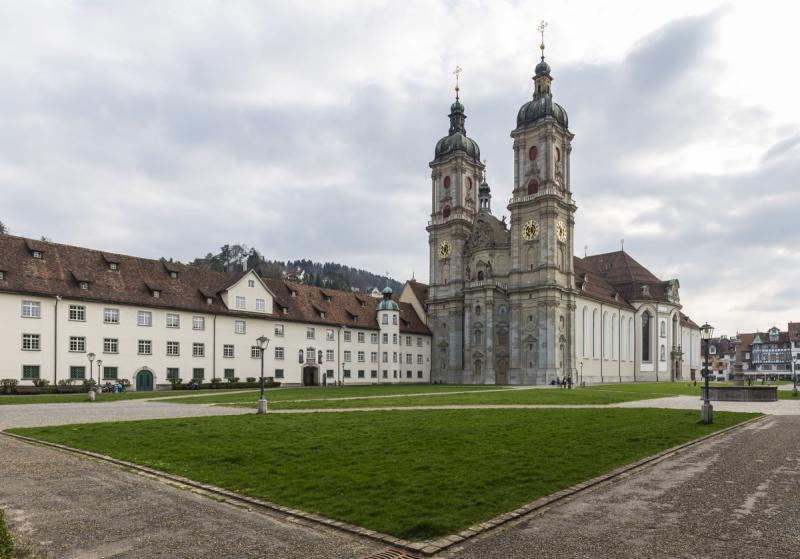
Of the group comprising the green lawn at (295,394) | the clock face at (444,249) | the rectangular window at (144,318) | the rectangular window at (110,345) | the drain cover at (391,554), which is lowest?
the green lawn at (295,394)

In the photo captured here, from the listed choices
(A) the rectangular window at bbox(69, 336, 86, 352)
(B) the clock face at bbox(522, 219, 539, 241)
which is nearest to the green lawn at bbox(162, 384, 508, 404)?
(A) the rectangular window at bbox(69, 336, 86, 352)

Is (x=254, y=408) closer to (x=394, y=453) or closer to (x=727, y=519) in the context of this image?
(x=394, y=453)

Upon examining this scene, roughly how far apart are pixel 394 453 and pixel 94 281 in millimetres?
45138

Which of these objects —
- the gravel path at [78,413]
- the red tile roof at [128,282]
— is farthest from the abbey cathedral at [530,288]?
the gravel path at [78,413]

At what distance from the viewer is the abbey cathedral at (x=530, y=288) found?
7731cm

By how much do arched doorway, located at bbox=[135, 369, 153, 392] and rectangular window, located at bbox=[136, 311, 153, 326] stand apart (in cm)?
427

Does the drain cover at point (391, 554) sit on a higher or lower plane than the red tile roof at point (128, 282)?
lower

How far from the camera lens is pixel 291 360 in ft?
217

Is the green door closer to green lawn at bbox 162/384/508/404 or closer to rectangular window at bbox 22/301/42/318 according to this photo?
green lawn at bbox 162/384/508/404

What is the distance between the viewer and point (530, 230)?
79.4 m

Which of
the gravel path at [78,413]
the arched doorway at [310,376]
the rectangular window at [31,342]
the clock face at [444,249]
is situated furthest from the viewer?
the clock face at [444,249]

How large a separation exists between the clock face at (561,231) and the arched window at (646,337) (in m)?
28.0

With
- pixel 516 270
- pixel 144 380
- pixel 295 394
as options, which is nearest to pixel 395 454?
pixel 295 394

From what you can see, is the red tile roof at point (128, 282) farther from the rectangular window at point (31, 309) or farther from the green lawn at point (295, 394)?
the green lawn at point (295, 394)
